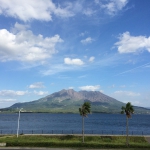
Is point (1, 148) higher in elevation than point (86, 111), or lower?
lower

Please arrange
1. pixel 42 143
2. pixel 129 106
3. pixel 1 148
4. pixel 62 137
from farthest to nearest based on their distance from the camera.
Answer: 1. pixel 62 137
2. pixel 129 106
3. pixel 42 143
4. pixel 1 148

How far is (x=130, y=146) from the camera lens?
55.4m

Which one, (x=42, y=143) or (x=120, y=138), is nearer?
(x=42, y=143)

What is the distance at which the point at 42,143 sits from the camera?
55.8m

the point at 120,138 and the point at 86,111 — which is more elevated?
the point at 86,111

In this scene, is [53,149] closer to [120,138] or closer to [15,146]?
[15,146]

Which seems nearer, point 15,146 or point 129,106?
point 15,146

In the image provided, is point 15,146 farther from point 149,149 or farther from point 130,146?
point 149,149

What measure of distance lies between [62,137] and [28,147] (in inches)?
690

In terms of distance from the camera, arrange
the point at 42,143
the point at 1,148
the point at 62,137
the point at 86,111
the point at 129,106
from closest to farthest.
→ the point at 1,148 < the point at 42,143 < the point at 129,106 < the point at 86,111 < the point at 62,137

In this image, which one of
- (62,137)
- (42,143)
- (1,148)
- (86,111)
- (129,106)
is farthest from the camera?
(62,137)

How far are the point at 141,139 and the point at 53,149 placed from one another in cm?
3334

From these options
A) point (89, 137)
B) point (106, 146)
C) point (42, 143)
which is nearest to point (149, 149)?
point (106, 146)

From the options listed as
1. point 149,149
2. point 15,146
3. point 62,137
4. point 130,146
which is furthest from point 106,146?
point 15,146
